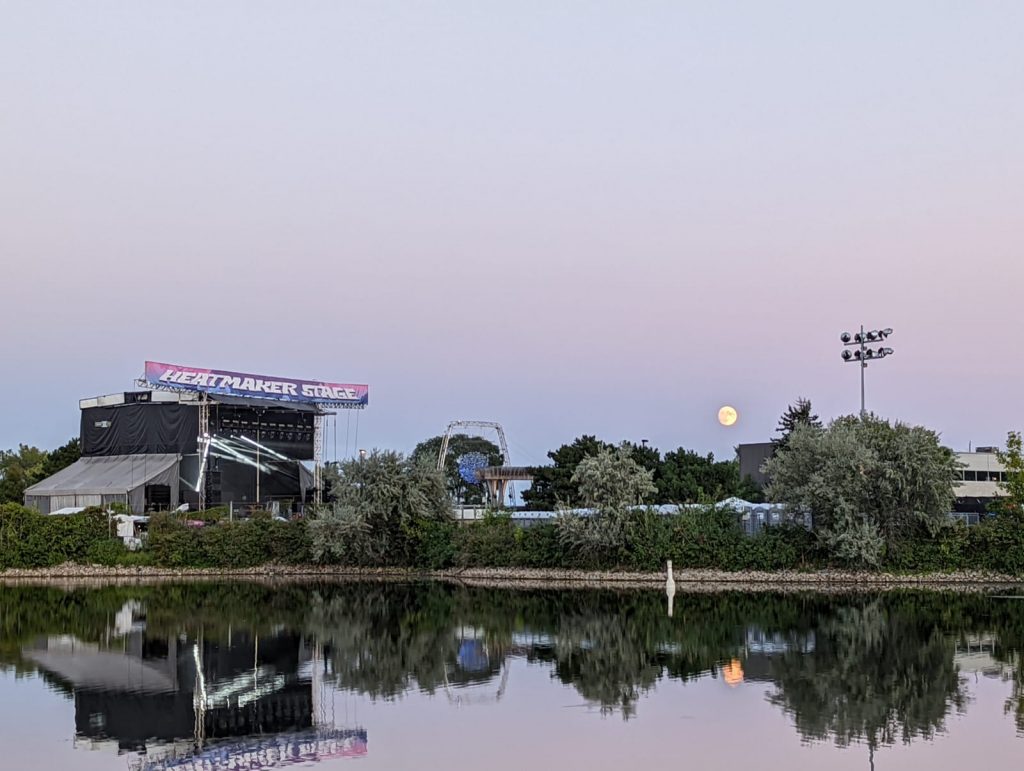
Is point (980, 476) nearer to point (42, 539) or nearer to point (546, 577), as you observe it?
point (546, 577)

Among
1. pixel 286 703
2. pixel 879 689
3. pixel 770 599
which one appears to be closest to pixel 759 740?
pixel 879 689

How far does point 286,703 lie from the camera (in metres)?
21.7

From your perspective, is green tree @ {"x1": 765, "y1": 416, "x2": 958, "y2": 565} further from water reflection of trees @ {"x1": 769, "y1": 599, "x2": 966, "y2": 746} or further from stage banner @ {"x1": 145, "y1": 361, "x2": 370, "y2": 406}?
stage banner @ {"x1": 145, "y1": 361, "x2": 370, "y2": 406}

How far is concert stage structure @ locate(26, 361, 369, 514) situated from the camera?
74.5 m

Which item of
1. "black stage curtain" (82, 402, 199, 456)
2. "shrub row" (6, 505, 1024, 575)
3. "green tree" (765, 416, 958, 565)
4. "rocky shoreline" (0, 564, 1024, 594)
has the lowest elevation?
"rocky shoreline" (0, 564, 1024, 594)

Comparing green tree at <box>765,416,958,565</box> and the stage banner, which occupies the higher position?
the stage banner

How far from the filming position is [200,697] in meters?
22.6

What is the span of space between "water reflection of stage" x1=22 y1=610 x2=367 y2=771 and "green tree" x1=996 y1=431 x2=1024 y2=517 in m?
35.6

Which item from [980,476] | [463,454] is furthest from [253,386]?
[980,476]

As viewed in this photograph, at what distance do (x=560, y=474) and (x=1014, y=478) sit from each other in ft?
100

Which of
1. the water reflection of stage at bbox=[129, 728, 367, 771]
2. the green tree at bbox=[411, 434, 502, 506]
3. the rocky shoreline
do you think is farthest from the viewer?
the green tree at bbox=[411, 434, 502, 506]

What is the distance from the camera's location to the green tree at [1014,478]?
4972cm

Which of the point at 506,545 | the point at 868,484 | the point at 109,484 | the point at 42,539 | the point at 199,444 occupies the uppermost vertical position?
the point at 199,444

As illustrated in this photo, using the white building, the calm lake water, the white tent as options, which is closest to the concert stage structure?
the white tent
